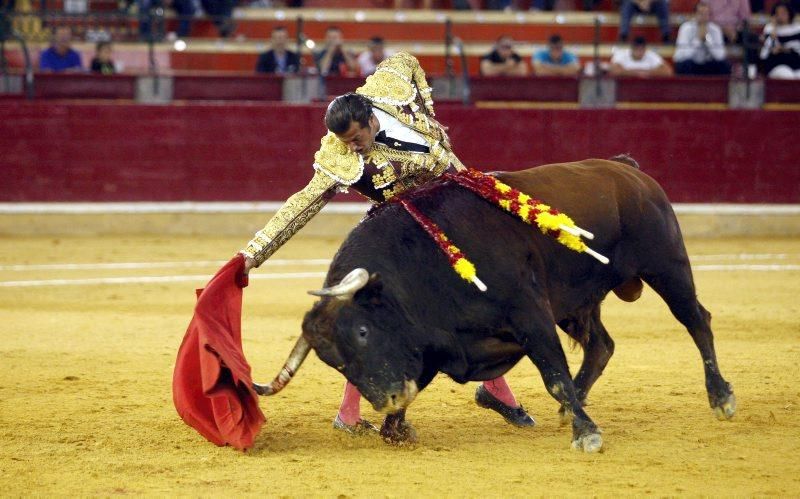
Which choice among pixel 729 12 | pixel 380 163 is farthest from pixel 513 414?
pixel 729 12

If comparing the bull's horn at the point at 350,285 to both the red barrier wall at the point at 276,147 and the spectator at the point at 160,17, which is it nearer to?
the red barrier wall at the point at 276,147

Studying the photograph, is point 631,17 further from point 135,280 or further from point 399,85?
point 399,85

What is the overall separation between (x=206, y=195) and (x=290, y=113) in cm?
113

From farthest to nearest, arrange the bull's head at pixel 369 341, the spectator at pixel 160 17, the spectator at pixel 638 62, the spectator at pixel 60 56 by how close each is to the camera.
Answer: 1. the spectator at pixel 160 17
2. the spectator at pixel 638 62
3. the spectator at pixel 60 56
4. the bull's head at pixel 369 341

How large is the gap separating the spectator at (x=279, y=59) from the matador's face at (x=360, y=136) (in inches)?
287

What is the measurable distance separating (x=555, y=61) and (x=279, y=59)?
107 inches

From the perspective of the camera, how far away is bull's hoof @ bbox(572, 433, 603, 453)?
4422 mm

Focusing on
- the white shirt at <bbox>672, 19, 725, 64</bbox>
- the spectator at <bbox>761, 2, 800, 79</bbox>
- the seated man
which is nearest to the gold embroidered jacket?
the seated man

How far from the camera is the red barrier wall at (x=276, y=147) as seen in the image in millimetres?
11547

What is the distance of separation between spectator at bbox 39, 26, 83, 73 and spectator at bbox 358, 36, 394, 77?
2.74 meters

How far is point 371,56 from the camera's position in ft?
39.0

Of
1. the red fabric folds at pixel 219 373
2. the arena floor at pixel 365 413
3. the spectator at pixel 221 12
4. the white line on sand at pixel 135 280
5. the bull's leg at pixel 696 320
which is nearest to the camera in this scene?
the arena floor at pixel 365 413

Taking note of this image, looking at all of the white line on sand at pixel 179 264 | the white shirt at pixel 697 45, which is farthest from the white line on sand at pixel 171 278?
the white shirt at pixel 697 45

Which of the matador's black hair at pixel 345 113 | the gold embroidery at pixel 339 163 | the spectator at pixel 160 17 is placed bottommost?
the gold embroidery at pixel 339 163
